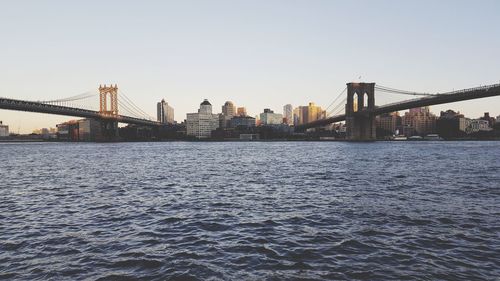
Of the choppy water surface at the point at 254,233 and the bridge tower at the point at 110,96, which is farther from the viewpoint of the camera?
the bridge tower at the point at 110,96

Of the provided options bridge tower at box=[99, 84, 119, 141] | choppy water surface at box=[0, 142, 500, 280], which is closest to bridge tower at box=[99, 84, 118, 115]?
bridge tower at box=[99, 84, 119, 141]

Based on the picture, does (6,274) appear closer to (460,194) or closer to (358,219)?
(358,219)

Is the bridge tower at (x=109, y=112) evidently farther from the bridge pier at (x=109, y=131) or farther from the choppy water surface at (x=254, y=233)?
the choppy water surface at (x=254, y=233)

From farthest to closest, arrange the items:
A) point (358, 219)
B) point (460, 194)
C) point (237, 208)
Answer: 1. point (460, 194)
2. point (237, 208)
3. point (358, 219)

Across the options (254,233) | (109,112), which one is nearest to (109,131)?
(109,112)

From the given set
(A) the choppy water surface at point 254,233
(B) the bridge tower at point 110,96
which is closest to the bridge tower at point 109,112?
(B) the bridge tower at point 110,96

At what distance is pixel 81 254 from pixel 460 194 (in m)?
18.8

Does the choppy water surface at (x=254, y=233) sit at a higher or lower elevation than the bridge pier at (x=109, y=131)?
lower

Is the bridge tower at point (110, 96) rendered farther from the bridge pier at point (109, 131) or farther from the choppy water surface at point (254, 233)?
the choppy water surface at point (254, 233)

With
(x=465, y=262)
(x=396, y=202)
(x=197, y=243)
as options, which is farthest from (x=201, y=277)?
(x=396, y=202)

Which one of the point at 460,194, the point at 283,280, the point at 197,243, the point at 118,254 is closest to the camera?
the point at 283,280

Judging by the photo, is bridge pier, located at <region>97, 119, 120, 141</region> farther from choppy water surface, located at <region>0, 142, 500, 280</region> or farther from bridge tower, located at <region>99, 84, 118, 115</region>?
choppy water surface, located at <region>0, 142, 500, 280</region>

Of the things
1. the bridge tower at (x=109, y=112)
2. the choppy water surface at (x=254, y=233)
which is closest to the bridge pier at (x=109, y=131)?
the bridge tower at (x=109, y=112)

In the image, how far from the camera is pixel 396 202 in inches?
720
